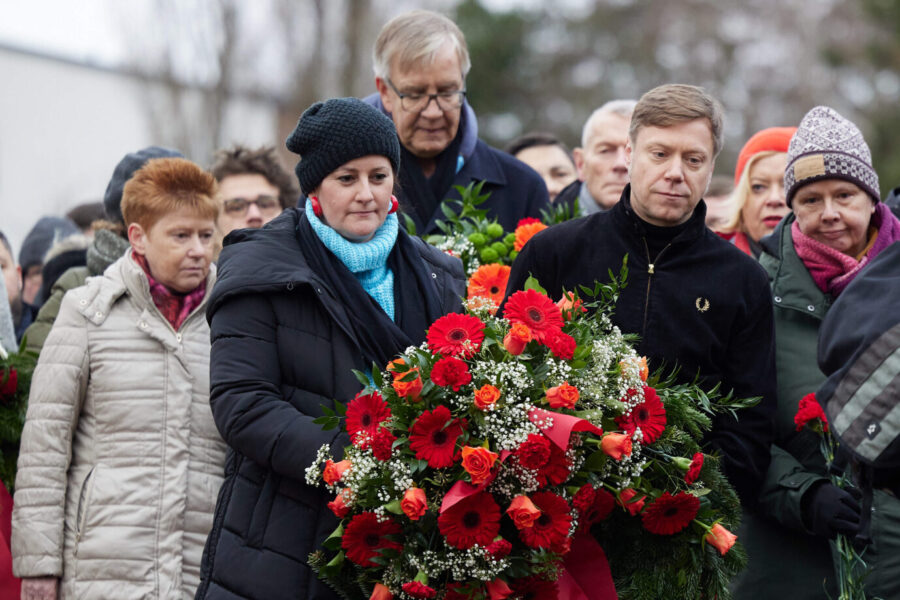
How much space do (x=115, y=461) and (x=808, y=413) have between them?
2339 millimetres

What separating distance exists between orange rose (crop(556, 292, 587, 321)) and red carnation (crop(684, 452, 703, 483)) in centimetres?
50

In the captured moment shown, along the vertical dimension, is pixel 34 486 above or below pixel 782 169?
below

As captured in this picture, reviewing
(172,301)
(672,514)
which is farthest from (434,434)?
(172,301)

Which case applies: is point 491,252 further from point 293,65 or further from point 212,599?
point 293,65

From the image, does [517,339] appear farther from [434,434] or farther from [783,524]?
[783,524]

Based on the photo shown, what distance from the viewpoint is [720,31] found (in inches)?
1016

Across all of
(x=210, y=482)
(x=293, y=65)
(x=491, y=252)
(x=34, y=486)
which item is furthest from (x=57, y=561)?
(x=293, y=65)

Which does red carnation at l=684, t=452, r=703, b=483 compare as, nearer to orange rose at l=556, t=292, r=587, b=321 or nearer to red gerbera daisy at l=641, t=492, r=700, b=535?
red gerbera daisy at l=641, t=492, r=700, b=535

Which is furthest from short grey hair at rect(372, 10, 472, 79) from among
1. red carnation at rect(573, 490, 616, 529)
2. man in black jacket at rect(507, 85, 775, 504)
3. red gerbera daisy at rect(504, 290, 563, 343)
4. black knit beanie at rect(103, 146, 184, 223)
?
red carnation at rect(573, 490, 616, 529)

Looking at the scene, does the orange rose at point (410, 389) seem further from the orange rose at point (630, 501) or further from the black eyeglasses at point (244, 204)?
the black eyeglasses at point (244, 204)

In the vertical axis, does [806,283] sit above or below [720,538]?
above

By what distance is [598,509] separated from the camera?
2.86 meters

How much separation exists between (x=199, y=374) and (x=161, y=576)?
703 millimetres

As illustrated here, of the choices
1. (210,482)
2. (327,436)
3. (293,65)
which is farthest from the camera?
(293,65)
